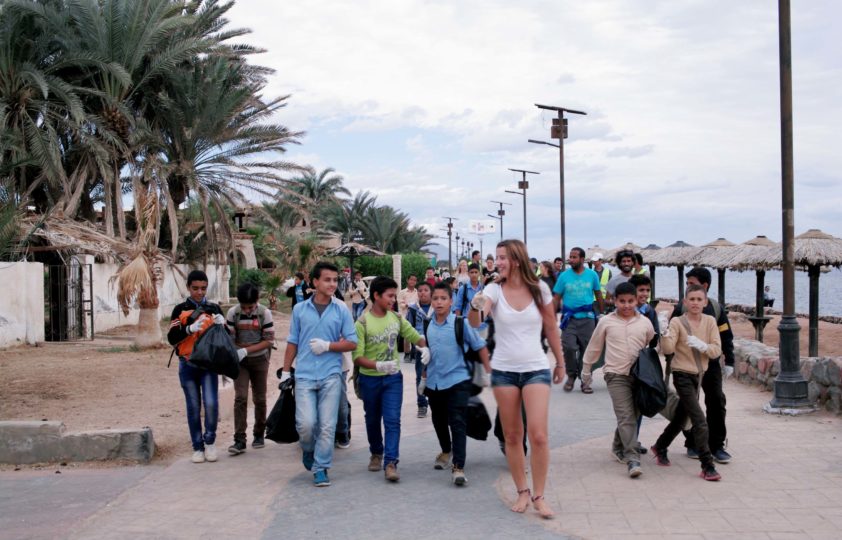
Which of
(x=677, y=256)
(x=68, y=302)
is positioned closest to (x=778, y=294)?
(x=677, y=256)

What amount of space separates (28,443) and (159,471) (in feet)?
4.31

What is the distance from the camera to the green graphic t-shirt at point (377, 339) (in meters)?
6.75

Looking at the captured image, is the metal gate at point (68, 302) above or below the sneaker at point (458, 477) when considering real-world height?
above

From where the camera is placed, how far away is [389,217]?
2191 inches

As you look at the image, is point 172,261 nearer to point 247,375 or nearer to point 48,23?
point 48,23

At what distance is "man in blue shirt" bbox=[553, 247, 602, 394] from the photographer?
11.0 metres

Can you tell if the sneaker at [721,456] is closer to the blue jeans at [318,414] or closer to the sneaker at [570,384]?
the blue jeans at [318,414]

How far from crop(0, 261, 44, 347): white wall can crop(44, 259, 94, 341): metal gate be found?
123cm

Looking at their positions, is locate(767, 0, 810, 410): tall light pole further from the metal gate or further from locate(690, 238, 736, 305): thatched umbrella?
the metal gate

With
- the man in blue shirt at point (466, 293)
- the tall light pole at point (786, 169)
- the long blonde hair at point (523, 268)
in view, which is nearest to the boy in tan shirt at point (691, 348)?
the long blonde hair at point (523, 268)

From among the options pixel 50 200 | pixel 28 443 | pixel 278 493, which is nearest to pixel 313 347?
pixel 278 493

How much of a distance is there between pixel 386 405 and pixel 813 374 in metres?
5.38

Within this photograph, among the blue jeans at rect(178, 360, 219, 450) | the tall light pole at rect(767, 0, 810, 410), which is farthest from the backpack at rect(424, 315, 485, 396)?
the tall light pole at rect(767, 0, 810, 410)

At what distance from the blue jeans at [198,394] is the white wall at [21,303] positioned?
1091 centimetres
